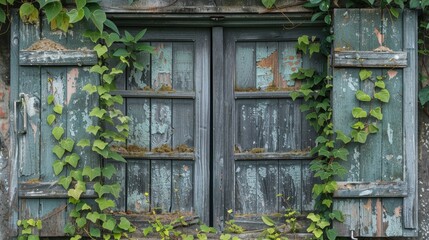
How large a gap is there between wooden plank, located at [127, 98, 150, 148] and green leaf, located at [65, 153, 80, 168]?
1.38 feet

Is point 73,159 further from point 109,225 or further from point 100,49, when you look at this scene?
point 100,49

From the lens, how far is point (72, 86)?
4.64 m

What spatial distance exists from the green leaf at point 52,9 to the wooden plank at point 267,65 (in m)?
1.36

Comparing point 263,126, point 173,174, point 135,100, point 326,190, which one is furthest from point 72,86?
point 326,190

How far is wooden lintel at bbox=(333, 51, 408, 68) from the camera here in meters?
4.62

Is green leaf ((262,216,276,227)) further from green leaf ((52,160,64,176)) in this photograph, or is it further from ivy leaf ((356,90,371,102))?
green leaf ((52,160,64,176))

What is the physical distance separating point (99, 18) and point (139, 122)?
0.79 metres

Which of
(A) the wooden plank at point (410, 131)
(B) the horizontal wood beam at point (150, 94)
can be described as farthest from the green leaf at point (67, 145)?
(A) the wooden plank at point (410, 131)

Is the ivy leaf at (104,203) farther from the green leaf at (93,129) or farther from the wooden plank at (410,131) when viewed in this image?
the wooden plank at (410,131)

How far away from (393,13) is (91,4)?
1967 mm

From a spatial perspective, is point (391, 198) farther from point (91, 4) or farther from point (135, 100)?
point (91, 4)

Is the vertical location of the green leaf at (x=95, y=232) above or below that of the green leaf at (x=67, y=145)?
below

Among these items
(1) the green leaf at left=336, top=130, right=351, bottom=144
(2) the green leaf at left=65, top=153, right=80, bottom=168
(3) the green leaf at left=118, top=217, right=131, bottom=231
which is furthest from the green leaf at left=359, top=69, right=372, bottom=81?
(2) the green leaf at left=65, top=153, right=80, bottom=168

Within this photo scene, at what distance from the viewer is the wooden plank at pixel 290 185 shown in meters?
4.88
